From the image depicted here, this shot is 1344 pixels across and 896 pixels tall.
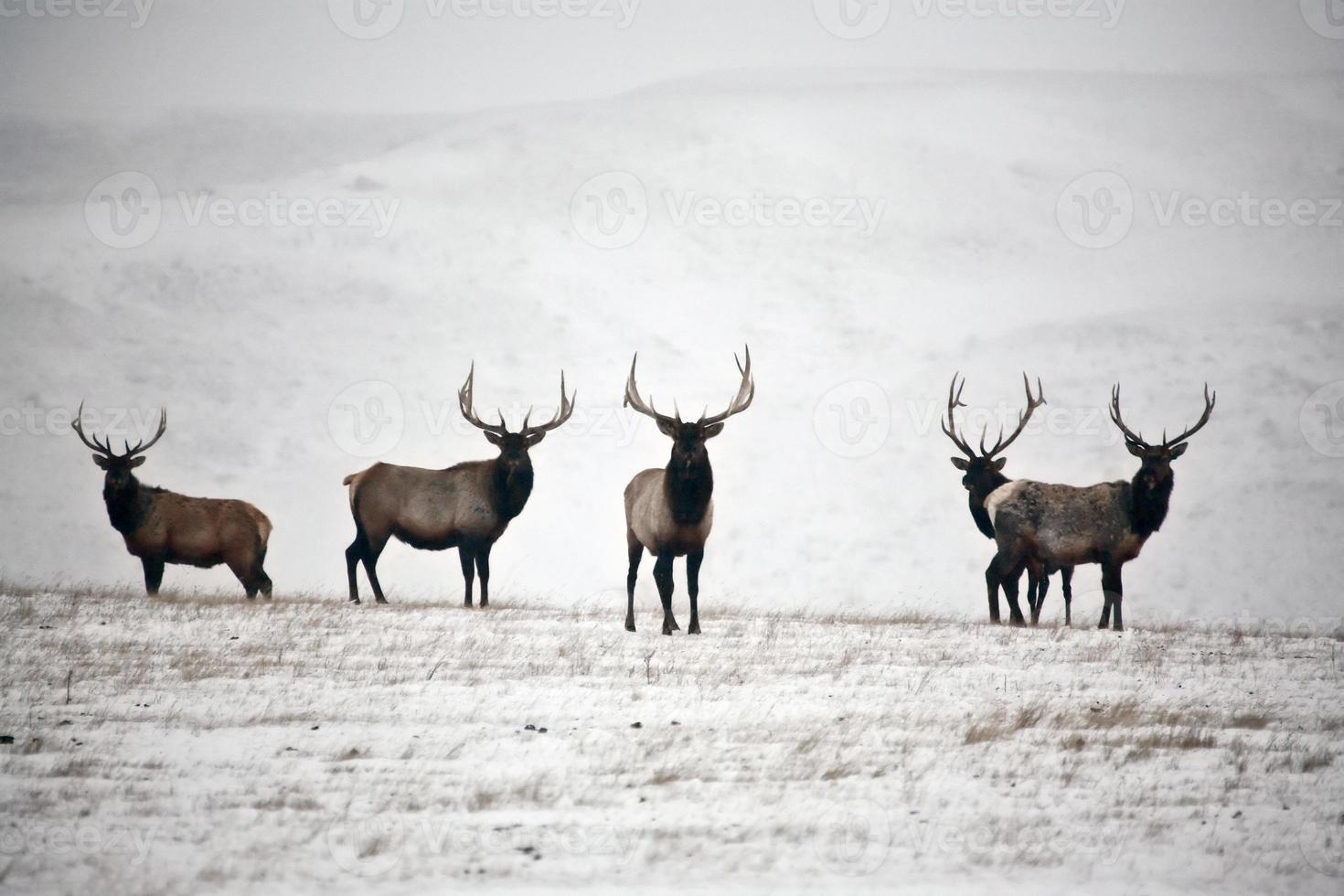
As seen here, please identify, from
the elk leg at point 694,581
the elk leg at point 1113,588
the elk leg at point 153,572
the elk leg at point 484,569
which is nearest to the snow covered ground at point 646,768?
the elk leg at point 694,581

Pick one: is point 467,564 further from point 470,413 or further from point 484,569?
point 470,413

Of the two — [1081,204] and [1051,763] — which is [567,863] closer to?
[1051,763]

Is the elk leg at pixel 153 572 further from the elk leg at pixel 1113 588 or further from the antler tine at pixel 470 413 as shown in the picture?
the elk leg at pixel 1113 588

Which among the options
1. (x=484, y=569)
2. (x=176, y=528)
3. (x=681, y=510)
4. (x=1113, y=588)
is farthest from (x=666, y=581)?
(x=176, y=528)

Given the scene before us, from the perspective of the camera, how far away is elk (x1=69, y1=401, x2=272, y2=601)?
14859 millimetres

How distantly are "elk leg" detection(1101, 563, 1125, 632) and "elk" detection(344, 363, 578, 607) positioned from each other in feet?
22.3

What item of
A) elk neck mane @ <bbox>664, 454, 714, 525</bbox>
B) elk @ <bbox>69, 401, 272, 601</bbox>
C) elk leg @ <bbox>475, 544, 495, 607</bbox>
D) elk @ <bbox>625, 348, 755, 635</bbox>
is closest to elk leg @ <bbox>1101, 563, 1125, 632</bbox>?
elk @ <bbox>625, 348, 755, 635</bbox>

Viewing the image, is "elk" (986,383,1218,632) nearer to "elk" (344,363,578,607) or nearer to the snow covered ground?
the snow covered ground

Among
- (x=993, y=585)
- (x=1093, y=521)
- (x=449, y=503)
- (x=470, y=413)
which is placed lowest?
(x=993, y=585)

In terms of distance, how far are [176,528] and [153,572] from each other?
1.94ft

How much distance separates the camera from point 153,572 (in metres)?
14.9

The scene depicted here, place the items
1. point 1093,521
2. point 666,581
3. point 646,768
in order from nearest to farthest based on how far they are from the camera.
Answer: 1. point 646,768
2. point 666,581
3. point 1093,521

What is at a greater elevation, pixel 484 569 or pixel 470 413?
pixel 470 413

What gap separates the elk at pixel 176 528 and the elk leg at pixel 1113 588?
9.92 meters
